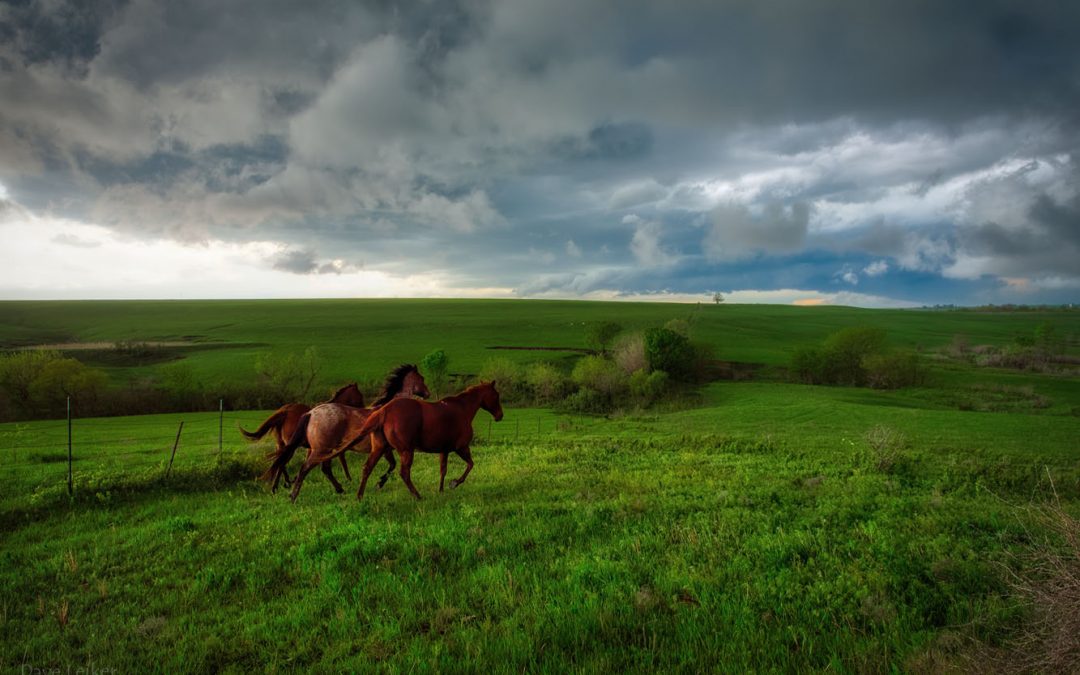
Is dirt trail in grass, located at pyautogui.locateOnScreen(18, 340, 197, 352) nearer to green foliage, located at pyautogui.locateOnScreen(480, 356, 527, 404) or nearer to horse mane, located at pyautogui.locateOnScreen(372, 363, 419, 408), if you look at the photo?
green foliage, located at pyautogui.locateOnScreen(480, 356, 527, 404)

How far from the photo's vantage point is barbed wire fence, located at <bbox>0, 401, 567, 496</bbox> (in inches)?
587

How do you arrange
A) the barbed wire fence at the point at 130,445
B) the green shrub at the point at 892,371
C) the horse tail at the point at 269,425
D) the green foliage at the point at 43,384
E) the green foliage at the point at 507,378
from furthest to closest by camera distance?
the green shrub at the point at 892,371, the green foliage at the point at 507,378, the green foliage at the point at 43,384, the barbed wire fence at the point at 130,445, the horse tail at the point at 269,425

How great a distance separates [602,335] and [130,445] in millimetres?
68029

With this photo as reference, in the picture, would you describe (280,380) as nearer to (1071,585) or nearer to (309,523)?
(309,523)

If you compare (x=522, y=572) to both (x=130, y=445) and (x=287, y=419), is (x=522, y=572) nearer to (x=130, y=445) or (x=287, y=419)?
(x=287, y=419)

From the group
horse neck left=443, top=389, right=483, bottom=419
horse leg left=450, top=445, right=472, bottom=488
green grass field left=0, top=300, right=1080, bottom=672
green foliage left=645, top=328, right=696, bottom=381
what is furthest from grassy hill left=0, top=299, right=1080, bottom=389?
horse leg left=450, top=445, right=472, bottom=488

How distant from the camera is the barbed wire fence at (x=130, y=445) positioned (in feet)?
48.9

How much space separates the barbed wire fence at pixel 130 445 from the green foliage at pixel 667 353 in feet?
85.0

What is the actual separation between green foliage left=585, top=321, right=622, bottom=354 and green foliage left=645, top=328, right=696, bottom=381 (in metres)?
20.2

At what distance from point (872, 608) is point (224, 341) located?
121 metres

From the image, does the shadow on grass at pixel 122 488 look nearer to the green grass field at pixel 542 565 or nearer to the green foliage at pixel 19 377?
the green grass field at pixel 542 565

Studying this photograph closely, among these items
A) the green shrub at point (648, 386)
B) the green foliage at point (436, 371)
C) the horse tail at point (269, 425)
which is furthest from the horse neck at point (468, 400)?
the green foliage at point (436, 371)

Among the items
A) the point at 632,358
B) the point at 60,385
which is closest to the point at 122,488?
the point at 60,385

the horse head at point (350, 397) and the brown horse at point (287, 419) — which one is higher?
the horse head at point (350, 397)
